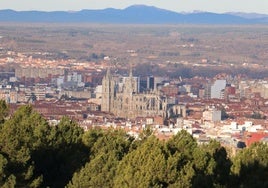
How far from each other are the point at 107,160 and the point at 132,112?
200 feet

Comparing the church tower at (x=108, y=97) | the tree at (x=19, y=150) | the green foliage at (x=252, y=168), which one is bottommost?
the church tower at (x=108, y=97)

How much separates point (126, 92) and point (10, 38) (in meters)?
96.7

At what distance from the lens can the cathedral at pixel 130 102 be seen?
79.6 meters

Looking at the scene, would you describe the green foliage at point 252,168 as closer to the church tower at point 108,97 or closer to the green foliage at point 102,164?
the green foliage at point 102,164

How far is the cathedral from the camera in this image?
79.6m

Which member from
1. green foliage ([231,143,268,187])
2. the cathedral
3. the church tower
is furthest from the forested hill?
the church tower

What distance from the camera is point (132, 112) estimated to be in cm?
8000

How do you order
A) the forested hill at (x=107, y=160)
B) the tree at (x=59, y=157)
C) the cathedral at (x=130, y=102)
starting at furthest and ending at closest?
the cathedral at (x=130, y=102)
the tree at (x=59, y=157)
the forested hill at (x=107, y=160)

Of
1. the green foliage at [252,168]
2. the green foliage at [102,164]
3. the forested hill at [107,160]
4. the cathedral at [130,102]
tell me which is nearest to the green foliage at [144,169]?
the forested hill at [107,160]

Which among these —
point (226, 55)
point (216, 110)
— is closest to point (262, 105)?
point (216, 110)

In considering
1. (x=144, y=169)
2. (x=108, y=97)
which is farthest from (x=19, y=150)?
(x=108, y=97)

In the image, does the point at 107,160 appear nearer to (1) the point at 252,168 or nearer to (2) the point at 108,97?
(1) the point at 252,168

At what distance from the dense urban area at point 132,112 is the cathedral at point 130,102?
0.34 feet

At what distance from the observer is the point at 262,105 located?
9025cm
